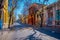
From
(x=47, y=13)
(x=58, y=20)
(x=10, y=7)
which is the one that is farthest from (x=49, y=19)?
(x=10, y=7)

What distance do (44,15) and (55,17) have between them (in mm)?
7771

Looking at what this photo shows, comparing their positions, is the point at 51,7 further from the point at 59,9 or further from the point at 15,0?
the point at 15,0

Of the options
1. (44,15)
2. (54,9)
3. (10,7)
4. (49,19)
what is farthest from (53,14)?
(10,7)

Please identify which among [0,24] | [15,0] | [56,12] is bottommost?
[0,24]

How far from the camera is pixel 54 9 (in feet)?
105

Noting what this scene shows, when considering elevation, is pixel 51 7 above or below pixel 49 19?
above

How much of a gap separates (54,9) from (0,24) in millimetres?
11520

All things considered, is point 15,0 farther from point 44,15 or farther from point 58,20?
point 44,15

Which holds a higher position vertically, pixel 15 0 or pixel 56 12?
pixel 15 0

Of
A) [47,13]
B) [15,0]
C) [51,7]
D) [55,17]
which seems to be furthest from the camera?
[47,13]

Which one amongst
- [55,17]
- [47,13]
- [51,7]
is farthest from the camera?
[47,13]

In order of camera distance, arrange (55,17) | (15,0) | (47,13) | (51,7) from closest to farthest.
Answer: (15,0) → (55,17) → (51,7) → (47,13)

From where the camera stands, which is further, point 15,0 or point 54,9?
point 54,9

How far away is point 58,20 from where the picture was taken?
29594 millimetres
